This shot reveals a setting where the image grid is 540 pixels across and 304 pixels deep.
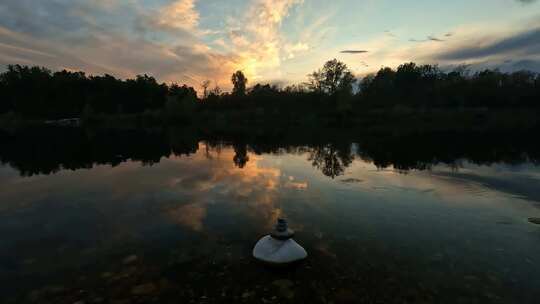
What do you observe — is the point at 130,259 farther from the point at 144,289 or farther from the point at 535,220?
the point at 535,220

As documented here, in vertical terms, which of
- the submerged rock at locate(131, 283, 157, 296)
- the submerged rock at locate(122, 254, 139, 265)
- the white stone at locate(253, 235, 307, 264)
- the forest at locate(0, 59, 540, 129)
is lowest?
the submerged rock at locate(131, 283, 157, 296)

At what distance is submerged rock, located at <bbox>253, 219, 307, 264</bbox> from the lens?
8602mm

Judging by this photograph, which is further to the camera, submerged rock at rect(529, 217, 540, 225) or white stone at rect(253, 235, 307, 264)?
submerged rock at rect(529, 217, 540, 225)

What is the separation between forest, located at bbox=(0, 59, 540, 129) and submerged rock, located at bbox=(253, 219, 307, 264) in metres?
81.7

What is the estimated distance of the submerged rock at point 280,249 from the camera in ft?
28.2

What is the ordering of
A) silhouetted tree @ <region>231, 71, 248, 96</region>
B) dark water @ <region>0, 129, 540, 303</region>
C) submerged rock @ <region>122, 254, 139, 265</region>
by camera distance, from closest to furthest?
dark water @ <region>0, 129, 540, 303</region>, submerged rock @ <region>122, 254, 139, 265</region>, silhouetted tree @ <region>231, 71, 248, 96</region>

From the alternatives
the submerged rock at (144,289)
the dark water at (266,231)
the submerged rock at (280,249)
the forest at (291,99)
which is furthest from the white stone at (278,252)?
the forest at (291,99)

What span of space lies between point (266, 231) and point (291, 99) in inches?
4119

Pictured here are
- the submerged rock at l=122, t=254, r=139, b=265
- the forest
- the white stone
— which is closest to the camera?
the white stone

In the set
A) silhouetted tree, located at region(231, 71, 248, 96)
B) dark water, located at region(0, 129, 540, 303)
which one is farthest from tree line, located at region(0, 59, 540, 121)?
dark water, located at region(0, 129, 540, 303)

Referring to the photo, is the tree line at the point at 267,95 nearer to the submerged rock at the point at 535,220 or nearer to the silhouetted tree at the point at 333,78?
the silhouetted tree at the point at 333,78

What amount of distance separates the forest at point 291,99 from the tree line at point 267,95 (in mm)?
332

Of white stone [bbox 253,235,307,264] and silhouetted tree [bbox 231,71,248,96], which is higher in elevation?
silhouetted tree [bbox 231,71,248,96]

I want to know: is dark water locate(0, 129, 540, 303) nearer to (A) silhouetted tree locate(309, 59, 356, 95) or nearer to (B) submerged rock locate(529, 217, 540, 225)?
(B) submerged rock locate(529, 217, 540, 225)
